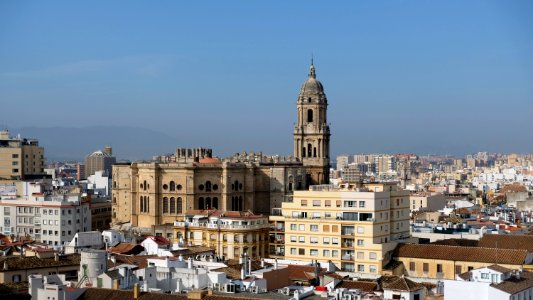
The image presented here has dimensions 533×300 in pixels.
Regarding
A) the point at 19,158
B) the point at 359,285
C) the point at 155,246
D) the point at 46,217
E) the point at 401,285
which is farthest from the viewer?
the point at 19,158

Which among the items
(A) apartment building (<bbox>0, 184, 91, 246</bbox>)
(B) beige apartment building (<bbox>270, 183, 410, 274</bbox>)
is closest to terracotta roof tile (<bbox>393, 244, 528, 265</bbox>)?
(B) beige apartment building (<bbox>270, 183, 410, 274</bbox>)


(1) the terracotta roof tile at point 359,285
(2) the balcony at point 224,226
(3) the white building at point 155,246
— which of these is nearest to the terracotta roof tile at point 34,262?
(3) the white building at point 155,246

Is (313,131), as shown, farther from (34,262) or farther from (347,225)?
(34,262)

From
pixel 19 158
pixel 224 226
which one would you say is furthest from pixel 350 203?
pixel 19 158

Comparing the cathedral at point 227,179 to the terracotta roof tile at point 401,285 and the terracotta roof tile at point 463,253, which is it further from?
the terracotta roof tile at point 401,285

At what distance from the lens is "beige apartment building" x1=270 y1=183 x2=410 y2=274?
59.8 m

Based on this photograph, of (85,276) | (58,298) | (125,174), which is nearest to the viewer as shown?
(58,298)

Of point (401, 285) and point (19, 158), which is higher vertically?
point (19, 158)

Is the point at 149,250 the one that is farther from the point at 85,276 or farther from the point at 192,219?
the point at 85,276

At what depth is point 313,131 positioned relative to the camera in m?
97.4

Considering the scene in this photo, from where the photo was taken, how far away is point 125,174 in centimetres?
9175

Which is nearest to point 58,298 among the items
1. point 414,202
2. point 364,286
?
point 364,286

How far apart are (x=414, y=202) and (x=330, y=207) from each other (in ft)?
235

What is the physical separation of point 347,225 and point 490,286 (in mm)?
21222
